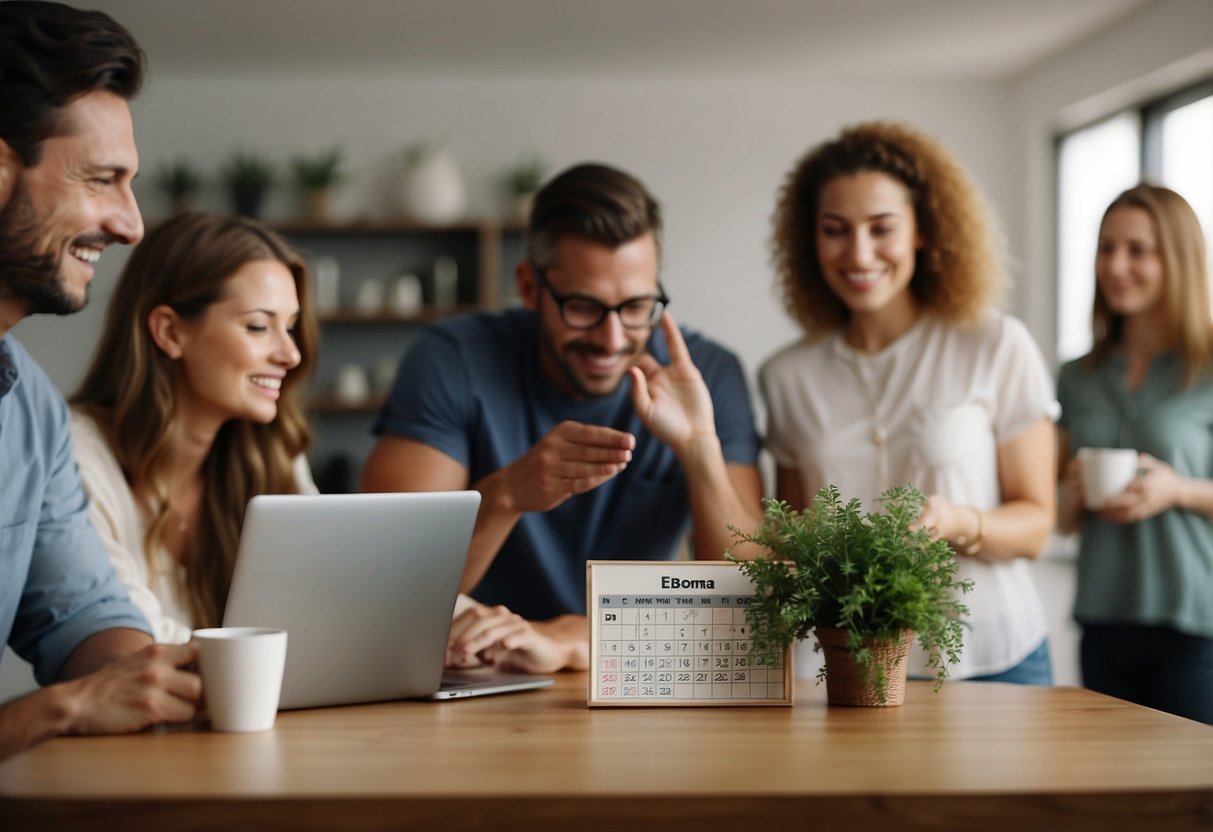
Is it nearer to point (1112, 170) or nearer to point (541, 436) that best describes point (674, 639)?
point (541, 436)

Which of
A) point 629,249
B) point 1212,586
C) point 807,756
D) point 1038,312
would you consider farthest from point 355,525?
point 1038,312

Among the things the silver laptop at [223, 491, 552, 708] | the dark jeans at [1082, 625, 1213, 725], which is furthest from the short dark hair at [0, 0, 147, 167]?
the dark jeans at [1082, 625, 1213, 725]

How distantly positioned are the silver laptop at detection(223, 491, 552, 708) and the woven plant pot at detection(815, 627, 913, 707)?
43 centimetres

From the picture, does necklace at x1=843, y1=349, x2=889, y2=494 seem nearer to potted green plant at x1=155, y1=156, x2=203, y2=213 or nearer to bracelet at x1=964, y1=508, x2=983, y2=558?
bracelet at x1=964, y1=508, x2=983, y2=558

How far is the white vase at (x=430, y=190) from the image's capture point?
224 inches

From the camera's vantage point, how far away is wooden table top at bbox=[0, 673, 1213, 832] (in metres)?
0.97

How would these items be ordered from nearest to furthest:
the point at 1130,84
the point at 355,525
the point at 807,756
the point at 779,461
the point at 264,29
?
the point at 807,756 → the point at 355,525 → the point at 779,461 → the point at 1130,84 → the point at 264,29

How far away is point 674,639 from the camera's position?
55.1 inches

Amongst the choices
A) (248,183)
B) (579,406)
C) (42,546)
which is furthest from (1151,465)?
(248,183)

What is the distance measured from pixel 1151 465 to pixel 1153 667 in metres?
0.42

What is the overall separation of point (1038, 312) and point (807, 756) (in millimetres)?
4973

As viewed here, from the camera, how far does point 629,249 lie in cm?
217

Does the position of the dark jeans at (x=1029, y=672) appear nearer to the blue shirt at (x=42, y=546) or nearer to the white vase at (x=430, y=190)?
the blue shirt at (x=42, y=546)

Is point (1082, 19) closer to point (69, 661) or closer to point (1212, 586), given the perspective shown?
point (1212, 586)
